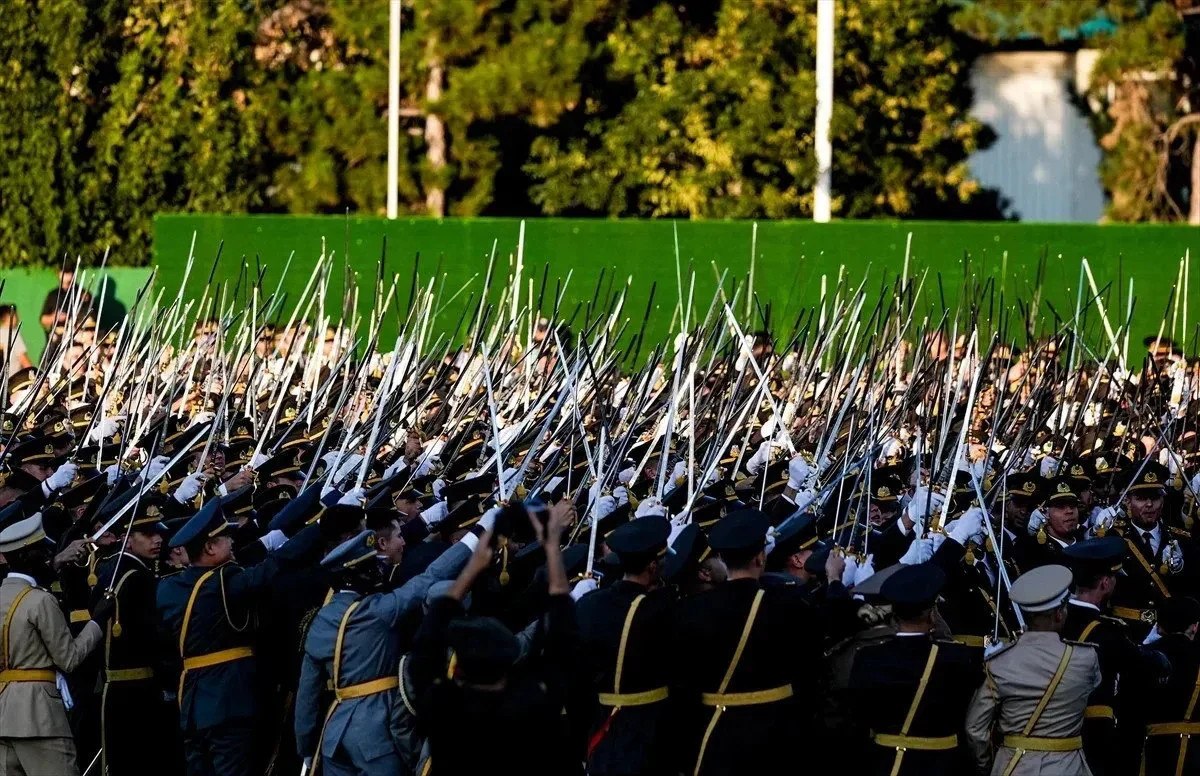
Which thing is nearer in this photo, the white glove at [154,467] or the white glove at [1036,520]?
the white glove at [1036,520]

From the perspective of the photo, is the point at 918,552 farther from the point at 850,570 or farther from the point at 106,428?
the point at 106,428

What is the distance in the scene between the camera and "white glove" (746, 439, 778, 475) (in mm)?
10203

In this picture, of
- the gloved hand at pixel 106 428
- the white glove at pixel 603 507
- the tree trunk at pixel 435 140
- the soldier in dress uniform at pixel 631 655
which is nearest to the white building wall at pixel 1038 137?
the tree trunk at pixel 435 140

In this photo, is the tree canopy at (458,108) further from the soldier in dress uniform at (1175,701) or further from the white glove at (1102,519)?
the soldier in dress uniform at (1175,701)

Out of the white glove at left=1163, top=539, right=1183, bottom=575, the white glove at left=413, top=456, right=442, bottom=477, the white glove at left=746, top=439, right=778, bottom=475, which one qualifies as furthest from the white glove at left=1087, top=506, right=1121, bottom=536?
the white glove at left=413, top=456, right=442, bottom=477

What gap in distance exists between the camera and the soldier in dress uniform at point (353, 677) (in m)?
7.54

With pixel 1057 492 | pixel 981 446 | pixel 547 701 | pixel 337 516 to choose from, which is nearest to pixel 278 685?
pixel 337 516

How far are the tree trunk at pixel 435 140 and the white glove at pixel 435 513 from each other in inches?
699

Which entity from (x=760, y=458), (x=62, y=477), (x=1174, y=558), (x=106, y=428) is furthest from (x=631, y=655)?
(x=106, y=428)

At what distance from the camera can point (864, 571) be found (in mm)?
7871

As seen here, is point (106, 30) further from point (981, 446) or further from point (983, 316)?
point (981, 446)

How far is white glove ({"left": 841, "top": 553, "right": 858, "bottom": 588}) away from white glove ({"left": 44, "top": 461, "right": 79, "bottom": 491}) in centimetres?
410

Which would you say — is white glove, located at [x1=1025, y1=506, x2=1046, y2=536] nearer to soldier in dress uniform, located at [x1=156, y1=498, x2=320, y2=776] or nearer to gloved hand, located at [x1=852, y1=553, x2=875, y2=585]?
gloved hand, located at [x1=852, y1=553, x2=875, y2=585]

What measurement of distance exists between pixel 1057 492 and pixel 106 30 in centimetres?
1934
